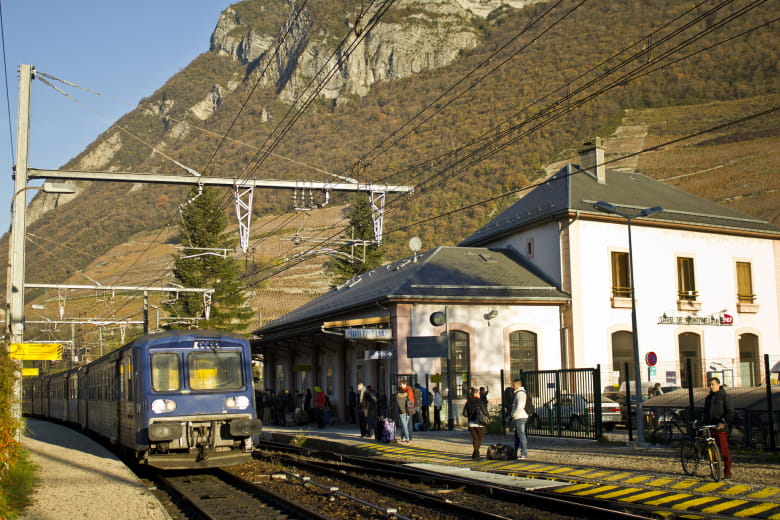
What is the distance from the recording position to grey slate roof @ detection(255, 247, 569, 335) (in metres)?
29.7

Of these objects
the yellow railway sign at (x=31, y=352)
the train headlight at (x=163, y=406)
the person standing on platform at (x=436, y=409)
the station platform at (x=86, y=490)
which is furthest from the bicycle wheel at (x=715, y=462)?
the person standing on platform at (x=436, y=409)

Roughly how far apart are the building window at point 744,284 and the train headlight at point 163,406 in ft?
85.0

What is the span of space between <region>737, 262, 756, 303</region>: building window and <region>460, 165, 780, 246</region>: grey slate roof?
152 centimetres

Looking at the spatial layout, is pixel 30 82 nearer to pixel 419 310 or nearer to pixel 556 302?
pixel 419 310

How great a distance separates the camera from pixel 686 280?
33.9 m

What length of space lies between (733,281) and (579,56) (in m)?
125

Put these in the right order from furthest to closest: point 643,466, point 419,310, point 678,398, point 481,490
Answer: point 419,310, point 678,398, point 643,466, point 481,490

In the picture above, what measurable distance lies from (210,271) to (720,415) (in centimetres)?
5885

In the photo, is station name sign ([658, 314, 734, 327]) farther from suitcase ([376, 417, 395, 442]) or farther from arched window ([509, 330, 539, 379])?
suitcase ([376, 417, 395, 442])

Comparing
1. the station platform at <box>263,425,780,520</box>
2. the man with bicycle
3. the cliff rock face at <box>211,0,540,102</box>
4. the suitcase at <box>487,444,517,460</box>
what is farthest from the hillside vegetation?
the man with bicycle

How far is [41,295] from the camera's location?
121625mm

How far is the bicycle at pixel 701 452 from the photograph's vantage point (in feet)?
46.1

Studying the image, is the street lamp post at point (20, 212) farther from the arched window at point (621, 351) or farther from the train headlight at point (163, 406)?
the arched window at point (621, 351)

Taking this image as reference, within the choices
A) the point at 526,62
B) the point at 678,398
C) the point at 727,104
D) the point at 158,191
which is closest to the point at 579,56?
the point at 526,62
